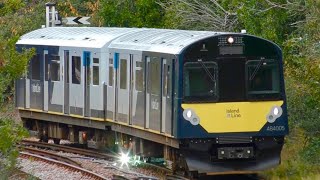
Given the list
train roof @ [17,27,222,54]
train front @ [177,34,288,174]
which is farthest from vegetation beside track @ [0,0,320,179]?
train roof @ [17,27,222,54]

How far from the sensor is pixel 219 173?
18906mm

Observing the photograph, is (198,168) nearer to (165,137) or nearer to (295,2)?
(165,137)

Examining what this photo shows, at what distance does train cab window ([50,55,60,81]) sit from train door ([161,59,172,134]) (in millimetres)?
7087

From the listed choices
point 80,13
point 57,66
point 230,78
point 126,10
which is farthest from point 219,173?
point 80,13

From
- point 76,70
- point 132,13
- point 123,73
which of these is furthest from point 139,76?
point 132,13

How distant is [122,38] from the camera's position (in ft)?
77.4

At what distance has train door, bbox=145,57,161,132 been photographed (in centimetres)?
2003

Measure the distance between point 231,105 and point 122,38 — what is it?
5241mm

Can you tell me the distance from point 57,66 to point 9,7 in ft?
29.8

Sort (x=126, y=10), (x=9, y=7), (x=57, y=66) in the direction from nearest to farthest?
(x=9, y=7) → (x=57, y=66) → (x=126, y=10)

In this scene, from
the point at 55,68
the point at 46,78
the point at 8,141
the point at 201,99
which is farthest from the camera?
the point at 46,78

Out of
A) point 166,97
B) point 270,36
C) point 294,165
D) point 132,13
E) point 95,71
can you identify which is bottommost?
point 294,165

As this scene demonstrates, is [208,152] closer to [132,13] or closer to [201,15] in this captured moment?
[201,15]

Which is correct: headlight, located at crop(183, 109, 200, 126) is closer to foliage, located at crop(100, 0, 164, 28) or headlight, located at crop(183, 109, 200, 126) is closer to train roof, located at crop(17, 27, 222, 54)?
train roof, located at crop(17, 27, 222, 54)
